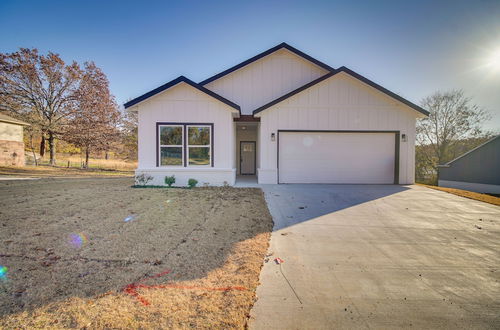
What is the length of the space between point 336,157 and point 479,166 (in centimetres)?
1546

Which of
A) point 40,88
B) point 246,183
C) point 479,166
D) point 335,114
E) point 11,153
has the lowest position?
point 246,183

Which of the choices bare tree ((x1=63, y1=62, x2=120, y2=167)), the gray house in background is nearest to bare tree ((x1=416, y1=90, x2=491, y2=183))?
the gray house in background

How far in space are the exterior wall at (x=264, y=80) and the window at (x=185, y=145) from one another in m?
3.24

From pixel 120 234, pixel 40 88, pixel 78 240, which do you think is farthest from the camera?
pixel 40 88

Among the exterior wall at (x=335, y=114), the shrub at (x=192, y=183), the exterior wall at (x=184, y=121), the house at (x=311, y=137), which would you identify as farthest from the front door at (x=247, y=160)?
the shrub at (x=192, y=183)

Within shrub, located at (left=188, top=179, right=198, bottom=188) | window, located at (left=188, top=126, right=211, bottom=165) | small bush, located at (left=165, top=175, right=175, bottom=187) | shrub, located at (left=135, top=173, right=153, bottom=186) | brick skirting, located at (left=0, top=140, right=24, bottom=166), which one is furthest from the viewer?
brick skirting, located at (left=0, top=140, right=24, bottom=166)

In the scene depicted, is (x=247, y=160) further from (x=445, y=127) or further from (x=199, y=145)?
(x=445, y=127)

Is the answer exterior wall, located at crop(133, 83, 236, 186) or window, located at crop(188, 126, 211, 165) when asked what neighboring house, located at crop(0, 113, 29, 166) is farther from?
window, located at crop(188, 126, 211, 165)

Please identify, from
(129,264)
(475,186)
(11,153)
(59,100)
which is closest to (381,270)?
(129,264)

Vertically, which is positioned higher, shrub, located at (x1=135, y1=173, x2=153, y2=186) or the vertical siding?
the vertical siding

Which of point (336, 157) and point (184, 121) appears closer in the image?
point (184, 121)

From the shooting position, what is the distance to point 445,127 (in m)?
22.0

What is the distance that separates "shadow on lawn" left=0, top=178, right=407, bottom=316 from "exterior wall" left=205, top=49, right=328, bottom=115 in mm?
6256

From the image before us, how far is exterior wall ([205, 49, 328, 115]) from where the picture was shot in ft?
40.5
